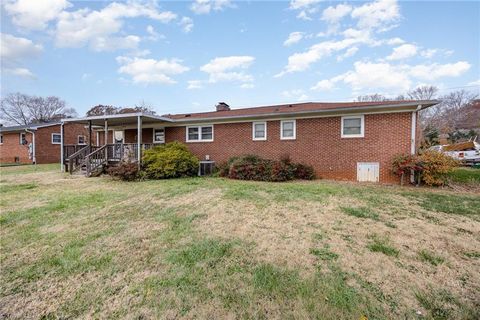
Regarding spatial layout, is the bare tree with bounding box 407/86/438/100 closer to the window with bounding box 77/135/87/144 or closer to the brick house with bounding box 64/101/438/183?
the brick house with bounding box 64/101/438/183

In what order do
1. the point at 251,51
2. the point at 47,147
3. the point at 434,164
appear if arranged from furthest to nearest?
the point at 47,147
the point at 251,51
the point at 434,164

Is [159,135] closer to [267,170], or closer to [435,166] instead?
[267,170]

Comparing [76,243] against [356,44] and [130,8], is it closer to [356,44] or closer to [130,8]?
[130,8]

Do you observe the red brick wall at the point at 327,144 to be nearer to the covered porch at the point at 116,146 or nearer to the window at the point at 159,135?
the window at the point at 159,135

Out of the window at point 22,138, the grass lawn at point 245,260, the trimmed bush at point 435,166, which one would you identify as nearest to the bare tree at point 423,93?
the trimmed bush at point 435,166

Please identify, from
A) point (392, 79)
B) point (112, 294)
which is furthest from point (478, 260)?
point (392, 79)

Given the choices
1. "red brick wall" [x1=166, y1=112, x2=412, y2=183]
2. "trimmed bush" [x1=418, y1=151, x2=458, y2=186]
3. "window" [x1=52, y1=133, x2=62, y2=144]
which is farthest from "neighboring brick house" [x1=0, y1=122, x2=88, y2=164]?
"trimmed bush" [x1=418, y1=151, x2=458, y2=186]

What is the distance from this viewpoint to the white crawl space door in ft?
29.9

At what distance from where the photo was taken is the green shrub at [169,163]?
10055 mm

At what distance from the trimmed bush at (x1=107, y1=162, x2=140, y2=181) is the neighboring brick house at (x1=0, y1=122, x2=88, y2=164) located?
1613cm

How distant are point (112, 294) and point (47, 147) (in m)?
24.3

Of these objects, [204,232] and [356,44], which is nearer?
[204,232]

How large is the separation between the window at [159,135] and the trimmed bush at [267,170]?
5.67 m

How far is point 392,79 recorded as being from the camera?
20.9m
